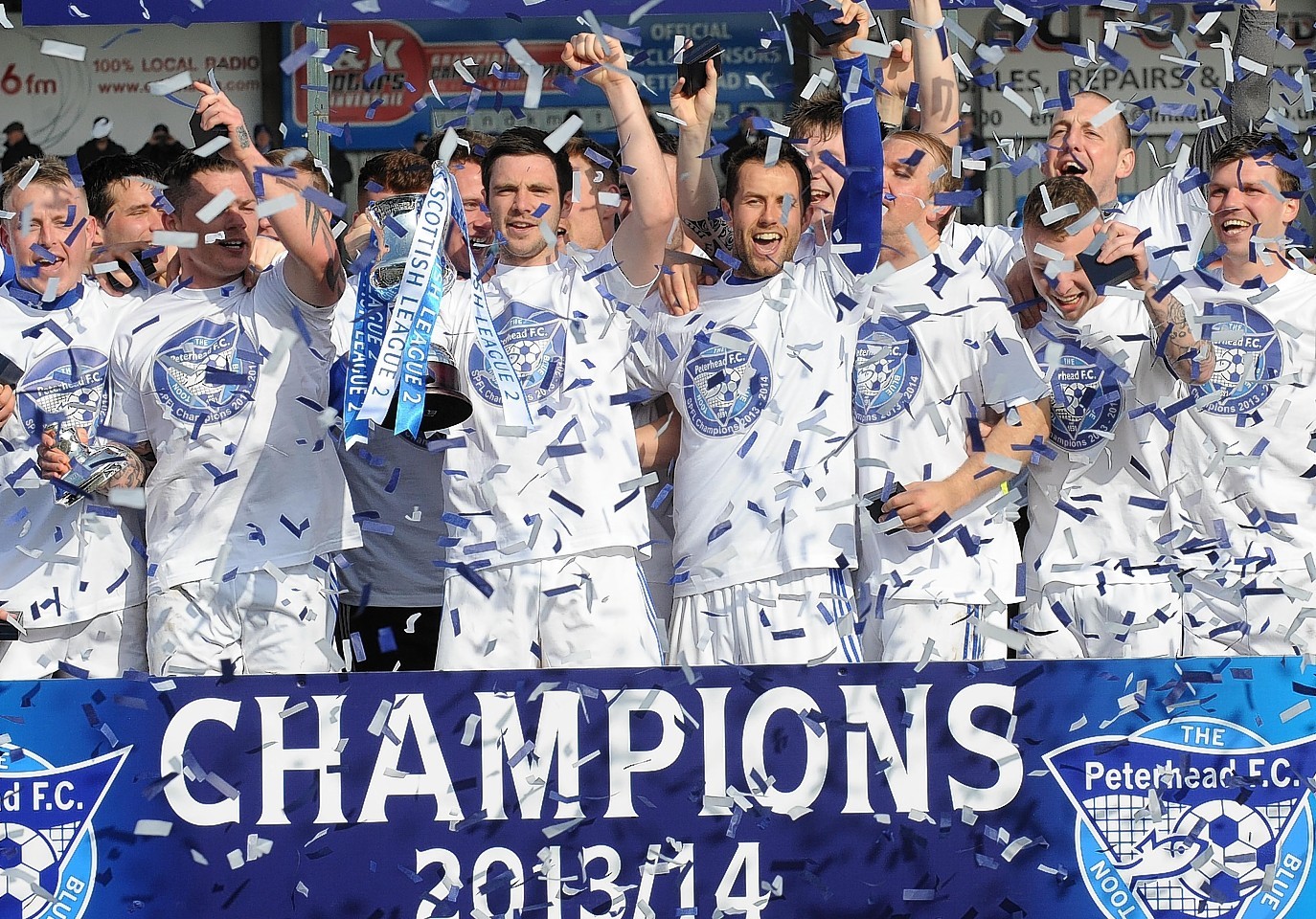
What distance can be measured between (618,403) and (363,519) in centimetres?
86

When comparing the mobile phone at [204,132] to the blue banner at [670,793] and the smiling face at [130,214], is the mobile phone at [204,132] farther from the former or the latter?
the blue banner at [670,793]

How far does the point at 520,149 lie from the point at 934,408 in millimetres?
1323

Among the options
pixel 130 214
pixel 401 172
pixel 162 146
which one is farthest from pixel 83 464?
pixel 162 146

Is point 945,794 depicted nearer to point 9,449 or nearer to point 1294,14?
point 9,449

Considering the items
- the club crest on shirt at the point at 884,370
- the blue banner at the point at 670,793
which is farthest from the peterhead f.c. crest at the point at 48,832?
the club crest on shirt at the point at 884,370

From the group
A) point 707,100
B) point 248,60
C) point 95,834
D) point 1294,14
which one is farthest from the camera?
point 248,60

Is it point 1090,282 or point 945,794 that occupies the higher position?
point 1090,282

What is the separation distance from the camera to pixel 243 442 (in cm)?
432

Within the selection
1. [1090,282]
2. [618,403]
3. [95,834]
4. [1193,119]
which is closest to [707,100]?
[618,403]

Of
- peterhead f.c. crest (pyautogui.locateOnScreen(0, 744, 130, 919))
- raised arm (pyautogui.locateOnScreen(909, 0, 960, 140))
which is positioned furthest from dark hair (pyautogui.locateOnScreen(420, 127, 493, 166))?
peterhead f.c. crest (pyautogui.locateOnScreen(0, 744, 130, 919))

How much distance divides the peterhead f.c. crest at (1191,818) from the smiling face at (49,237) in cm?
310

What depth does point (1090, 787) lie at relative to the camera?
319 centimetres

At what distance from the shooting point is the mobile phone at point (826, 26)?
391cm

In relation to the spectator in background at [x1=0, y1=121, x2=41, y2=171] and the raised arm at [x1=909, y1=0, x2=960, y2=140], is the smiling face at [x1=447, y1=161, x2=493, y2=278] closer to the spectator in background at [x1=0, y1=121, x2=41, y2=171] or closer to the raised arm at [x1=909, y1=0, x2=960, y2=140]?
the raised arm at [x1=909, y1=0, x2=960, y2=140]
